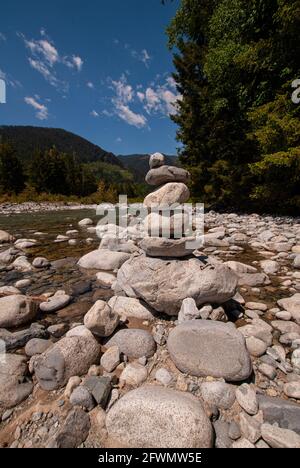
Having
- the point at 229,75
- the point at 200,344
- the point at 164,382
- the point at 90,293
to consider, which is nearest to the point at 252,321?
the point at 200,344

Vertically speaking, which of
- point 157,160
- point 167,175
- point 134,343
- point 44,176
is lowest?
point 134,343

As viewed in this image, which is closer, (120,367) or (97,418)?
(97,418)

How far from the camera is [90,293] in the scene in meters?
4.50

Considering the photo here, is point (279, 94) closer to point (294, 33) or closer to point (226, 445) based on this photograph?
point (294, 33)

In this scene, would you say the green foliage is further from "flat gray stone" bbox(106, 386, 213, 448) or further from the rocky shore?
"flat gray stone" bbox(106, 386, 213, 448)

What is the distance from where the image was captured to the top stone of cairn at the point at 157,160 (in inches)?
152

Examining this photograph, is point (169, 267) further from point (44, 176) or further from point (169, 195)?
point (44, 176)

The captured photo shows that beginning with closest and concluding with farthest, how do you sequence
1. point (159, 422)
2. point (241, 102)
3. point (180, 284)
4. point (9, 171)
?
1. point (159, 422)
2. point (180, 284)
3. point (241, 102)
4. point (9, 171)

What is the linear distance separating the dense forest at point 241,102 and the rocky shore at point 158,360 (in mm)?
8425

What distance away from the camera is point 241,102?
13.6m

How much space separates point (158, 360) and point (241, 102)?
51.3ft

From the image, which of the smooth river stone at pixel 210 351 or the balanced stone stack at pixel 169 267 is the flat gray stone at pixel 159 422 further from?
the balanced stone stack at pixel 169 267

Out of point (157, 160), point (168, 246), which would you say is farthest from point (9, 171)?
point (168, 246)
